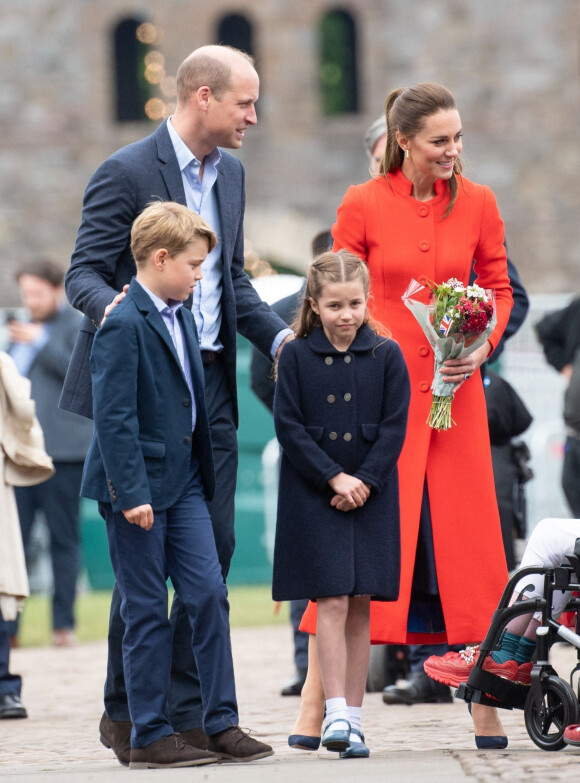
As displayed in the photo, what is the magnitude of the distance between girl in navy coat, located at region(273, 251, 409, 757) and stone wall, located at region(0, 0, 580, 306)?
871 inches

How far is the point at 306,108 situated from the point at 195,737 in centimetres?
2350

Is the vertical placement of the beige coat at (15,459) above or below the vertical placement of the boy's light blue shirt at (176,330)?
below

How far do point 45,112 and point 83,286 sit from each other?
925 inches

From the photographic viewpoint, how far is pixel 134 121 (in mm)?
28609

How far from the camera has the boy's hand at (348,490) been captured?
4.96 metres

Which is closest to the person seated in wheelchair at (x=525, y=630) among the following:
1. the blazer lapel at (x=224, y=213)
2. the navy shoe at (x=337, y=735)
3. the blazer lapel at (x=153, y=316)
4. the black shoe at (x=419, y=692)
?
the navy shoe at (x=337, y=735)

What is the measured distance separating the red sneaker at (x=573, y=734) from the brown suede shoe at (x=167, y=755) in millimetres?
991

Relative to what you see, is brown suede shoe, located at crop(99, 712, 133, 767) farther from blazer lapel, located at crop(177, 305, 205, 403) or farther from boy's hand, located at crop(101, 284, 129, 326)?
boy's hand, located at crop(101, 284, 129, 326)

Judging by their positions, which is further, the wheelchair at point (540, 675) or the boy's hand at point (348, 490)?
the boy's hand at point (348, 490)

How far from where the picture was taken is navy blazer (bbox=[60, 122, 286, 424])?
5.23m

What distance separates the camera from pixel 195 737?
5234mm

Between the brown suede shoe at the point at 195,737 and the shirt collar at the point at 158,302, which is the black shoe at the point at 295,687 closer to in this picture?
the brown suede shoe at the point at 195,737

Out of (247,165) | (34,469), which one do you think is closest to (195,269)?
(34,469)

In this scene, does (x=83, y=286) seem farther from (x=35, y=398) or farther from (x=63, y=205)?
(x=63, y=205)
